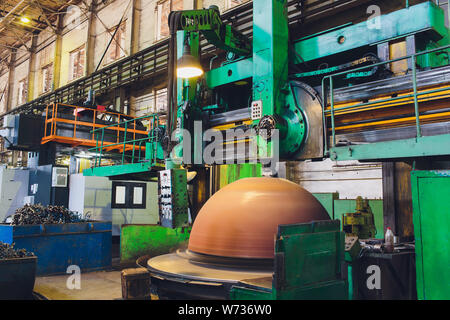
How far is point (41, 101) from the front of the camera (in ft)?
67.3

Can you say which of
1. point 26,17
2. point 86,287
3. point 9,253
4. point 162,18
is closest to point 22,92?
point 26,17

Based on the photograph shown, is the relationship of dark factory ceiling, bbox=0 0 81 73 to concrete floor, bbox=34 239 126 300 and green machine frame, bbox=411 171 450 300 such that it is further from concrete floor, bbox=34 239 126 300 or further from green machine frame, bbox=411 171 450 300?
green machine frame, bbox=411 171 450 300

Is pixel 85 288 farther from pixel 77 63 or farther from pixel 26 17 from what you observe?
pixel 26 17

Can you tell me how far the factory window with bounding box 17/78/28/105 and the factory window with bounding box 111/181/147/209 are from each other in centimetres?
1651

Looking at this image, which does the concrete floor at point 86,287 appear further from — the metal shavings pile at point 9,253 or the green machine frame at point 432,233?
the green machine frame at point 432,233

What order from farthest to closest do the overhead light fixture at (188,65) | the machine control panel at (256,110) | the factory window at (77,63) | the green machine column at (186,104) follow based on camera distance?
the factory window at (77,63) < the green machine column at (186,104) < the overhead light fixture at (188,65) < the machine control panel at (256,110)

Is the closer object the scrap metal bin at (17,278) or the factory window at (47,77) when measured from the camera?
the scrap metal bin at (17,278)

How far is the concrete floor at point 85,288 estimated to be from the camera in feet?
18.8

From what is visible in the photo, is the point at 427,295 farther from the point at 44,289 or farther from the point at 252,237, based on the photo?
the point at 44,289

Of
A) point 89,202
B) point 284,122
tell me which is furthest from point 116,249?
point 284,122

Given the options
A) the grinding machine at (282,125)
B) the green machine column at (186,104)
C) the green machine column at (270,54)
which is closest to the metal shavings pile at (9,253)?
the grinding machine at (282,125)

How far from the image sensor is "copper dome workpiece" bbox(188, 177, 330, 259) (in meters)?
4.00

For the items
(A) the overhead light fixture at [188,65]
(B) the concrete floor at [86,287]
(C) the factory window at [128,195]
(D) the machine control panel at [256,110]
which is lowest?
(B) the concrete floor at [86,287]

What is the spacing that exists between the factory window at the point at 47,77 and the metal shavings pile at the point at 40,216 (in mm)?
15326
